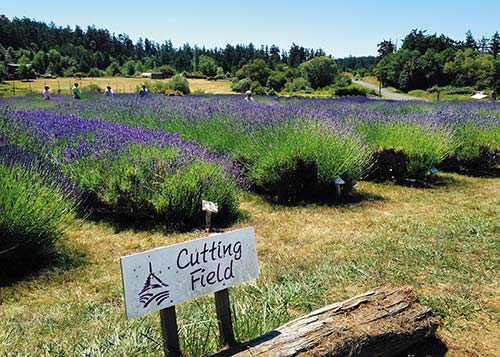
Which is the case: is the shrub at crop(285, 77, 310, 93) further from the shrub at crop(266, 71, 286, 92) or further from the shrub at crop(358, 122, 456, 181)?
the shrub at crop(358, 122, 456, 181)

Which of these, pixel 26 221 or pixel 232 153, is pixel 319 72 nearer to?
pixel 232 153

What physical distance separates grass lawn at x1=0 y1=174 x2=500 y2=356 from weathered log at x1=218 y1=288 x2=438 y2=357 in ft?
0.81

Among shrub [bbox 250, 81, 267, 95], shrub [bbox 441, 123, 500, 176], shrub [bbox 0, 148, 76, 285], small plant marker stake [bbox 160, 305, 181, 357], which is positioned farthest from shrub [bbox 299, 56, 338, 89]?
small plant marker stake [bbox 160, 305, 181, 357]

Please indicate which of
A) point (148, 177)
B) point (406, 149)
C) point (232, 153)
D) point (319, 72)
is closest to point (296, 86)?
point (319, 72)

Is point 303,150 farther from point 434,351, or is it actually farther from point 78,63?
point 78,63

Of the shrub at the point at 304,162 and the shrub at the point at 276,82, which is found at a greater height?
the shrub at the point at 304,162

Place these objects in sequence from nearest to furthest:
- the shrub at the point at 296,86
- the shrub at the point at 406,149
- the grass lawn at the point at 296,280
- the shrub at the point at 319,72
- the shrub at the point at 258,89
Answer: the grass lawn at the point at 296,280
the shrub at the point at 406,149
the shrub at the point at 258,89
the shrub at the point at 296,86
the shrub at the point at 319,72

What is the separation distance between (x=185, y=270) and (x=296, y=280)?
1636 millimetres

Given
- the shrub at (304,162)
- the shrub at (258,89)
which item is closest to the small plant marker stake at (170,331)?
the shrub at (304,162)

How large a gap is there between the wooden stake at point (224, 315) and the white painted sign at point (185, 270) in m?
0.10

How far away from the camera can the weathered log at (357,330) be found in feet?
6.73

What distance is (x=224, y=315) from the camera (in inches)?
82.6

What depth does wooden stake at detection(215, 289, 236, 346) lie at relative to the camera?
209 cm

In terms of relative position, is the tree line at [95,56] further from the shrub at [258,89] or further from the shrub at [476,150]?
the shrub at [476,150]
